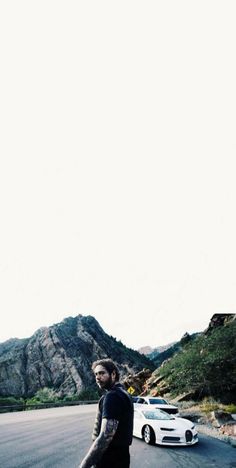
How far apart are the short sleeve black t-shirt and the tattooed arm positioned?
5 cm

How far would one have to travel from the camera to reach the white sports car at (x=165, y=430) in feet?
35.7

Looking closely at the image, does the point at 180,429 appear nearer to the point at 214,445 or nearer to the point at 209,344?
the point at 214,445

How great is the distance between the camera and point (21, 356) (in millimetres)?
69312

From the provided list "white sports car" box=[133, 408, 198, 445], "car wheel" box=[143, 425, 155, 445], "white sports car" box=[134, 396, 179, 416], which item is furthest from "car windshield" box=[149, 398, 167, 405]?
"car wheel" box=[143, 425, 155, 445]

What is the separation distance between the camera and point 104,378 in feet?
10.6

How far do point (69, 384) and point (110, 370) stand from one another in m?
65.8

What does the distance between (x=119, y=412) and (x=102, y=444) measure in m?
0.27

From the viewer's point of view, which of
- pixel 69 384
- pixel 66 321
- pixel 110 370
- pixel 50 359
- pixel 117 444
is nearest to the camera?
pixel 117 444

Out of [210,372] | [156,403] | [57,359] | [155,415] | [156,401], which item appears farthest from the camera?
[57,359]

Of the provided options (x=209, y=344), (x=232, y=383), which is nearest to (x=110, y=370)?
(x=232, y=383)

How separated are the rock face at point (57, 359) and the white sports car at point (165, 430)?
54058 millimetres

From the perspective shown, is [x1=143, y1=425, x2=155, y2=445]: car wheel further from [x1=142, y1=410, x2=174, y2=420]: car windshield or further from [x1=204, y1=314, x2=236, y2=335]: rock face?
[x1=204, y1=314, x2=236, y2=335]: rock face

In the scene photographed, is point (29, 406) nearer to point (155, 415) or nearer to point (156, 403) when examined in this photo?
point (156, 403)

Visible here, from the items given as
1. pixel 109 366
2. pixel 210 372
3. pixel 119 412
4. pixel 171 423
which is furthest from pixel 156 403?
pixel 119 412
